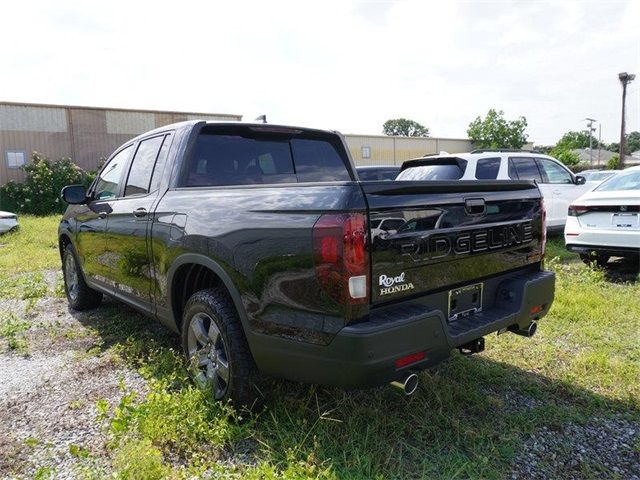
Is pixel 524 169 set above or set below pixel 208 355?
above

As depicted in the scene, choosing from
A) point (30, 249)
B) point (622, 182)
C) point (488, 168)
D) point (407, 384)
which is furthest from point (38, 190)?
point (407, 384)

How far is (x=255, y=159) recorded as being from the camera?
12.2 ft

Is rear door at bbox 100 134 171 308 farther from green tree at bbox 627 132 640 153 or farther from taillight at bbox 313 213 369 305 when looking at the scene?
green tree at bbox 627 132 640 153

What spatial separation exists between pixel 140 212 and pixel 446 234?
233 centimetres

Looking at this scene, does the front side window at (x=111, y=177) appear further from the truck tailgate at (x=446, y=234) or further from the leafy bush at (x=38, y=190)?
the leafy bush at (x=38, y=190)

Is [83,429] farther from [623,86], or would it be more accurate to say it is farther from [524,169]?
[623,86]

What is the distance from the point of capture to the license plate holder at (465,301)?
2765 millimetres

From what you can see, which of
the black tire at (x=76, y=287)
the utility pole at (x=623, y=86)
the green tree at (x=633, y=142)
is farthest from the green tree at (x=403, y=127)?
the black tire at (x=76, y=287)

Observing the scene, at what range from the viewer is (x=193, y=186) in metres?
3.46

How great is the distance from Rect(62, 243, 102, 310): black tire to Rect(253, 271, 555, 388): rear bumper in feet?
11.8

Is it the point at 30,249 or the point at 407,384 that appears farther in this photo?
the point at 30,249

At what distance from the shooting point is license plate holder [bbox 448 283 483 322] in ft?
9.07

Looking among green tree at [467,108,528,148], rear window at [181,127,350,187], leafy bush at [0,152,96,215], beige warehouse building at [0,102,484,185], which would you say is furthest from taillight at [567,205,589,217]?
green tree at [467,108,528,148]

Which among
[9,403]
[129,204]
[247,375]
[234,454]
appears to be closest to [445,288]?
[247,375]
